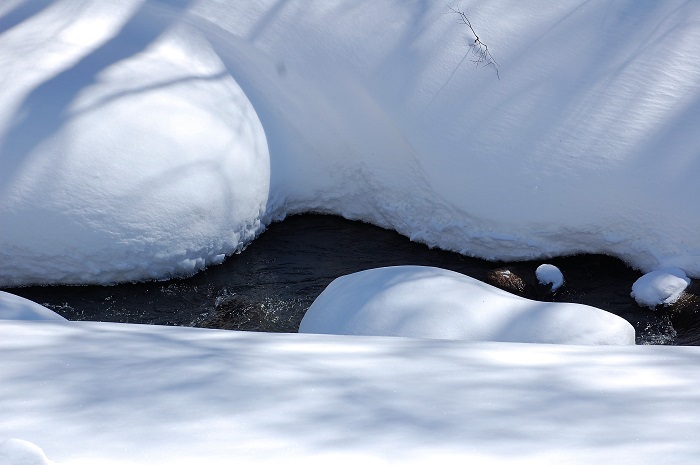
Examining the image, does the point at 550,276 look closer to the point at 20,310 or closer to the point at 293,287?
the point at 293,287

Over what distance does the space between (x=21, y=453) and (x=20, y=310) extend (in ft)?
7.30

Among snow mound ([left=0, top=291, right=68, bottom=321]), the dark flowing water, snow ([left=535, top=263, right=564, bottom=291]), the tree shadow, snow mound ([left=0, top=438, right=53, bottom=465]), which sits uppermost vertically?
snow mound ([left=0, top=438, right=53, bottom=465])

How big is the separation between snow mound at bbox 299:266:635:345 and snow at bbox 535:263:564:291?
0.77m

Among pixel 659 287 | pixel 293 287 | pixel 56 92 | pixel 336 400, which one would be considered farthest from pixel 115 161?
pixel 336 400

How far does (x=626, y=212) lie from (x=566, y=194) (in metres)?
0.35

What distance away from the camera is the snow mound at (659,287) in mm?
4141

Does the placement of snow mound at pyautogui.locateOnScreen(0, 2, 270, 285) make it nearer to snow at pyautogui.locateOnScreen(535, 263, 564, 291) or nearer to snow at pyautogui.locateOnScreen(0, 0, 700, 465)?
snow at pyautogui.locateOnScreen(0, 0, 700, 465)

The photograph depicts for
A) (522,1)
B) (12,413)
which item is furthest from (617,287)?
(12,413)

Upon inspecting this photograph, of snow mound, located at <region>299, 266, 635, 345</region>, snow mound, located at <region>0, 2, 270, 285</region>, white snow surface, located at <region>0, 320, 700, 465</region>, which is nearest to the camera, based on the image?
white snow surface, located at <region>0, 320, 700, 465</region>

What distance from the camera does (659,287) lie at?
13.6 ft

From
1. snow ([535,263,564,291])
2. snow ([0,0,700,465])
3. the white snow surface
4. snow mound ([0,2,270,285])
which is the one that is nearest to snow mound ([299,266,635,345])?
snow ([0,0,700,465])

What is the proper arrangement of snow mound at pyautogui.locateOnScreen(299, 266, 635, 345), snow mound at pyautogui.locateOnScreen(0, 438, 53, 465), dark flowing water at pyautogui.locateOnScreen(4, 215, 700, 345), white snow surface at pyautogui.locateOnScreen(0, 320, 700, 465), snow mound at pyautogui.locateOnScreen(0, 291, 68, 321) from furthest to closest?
dark flowing water at pyautogui.locateOnScreen(4, 215, 700, 345)
snow mound at pyautogui.locateOnScreen(299, 266, 635, 345)
snow mound at pyautogui.locateOnScreen(0, 291, 68, 321)
white snow surface at pyautogui.locateOnScreen(0, 320, 700, 465)
snow mound at pyautogui.locateOnScreen(0, 438, 53, 465)

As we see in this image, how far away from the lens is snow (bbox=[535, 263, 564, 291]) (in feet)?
14.2

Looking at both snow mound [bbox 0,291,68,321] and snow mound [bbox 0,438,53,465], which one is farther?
snow mound [bbox 0,291,68,321]
